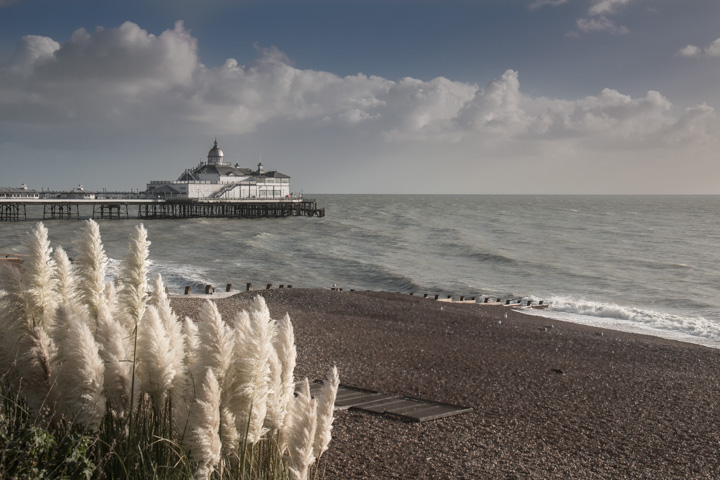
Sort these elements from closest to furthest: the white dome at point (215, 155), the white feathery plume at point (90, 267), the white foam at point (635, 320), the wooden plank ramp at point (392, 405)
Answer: the white feathery plume at point (90, 267) → the wooden plank ramp at point (392, 405) → the white foam at point (635, 320) → the white dome at point (215, 155)

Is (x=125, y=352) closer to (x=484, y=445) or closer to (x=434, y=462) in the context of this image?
(x=434, y=462)

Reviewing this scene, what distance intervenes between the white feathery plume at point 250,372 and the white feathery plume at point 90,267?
120 cm

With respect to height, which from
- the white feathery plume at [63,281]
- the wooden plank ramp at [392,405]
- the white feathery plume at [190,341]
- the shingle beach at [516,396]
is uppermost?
the white feathery plume at [63,281]

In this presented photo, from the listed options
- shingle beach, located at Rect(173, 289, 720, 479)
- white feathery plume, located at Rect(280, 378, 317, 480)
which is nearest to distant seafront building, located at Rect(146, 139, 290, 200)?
shingle beach, located at Rect(173, 289, 720, 479)

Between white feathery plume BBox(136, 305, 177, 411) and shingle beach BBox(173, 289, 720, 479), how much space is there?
3.23 m

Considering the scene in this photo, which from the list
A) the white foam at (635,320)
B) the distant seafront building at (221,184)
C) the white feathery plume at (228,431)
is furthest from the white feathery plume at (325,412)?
the distant seafront building at (221,184)

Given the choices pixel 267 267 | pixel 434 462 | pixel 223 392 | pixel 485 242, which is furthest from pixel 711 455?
pixel 485 242

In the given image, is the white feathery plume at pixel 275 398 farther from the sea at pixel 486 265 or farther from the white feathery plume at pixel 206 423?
the sea at pixel 486 265

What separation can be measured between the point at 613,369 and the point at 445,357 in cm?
338

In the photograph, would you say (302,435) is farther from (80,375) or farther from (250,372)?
(80,375)

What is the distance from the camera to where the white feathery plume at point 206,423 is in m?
2.64

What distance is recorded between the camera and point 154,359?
3.01 metres

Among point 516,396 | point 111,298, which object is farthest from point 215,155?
Result: point 111,298

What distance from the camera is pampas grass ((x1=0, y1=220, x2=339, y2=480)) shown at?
2.82 meters
